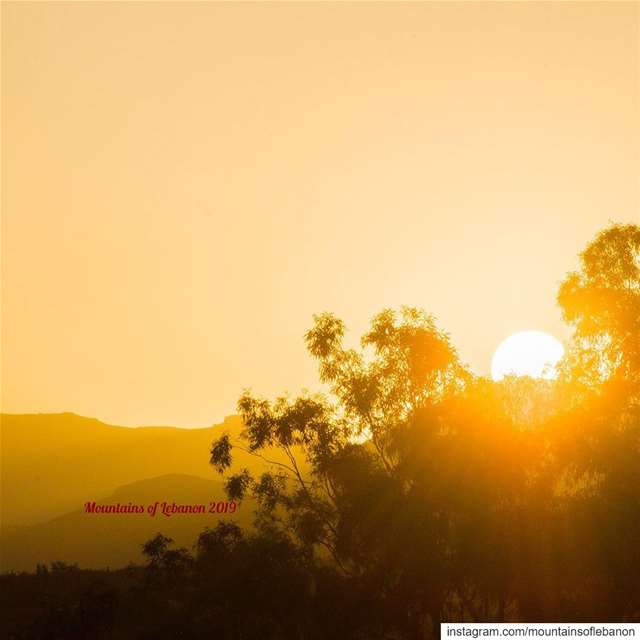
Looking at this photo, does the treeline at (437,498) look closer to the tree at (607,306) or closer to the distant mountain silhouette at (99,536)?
the tree at (607,306)

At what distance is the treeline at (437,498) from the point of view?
19.4 metres

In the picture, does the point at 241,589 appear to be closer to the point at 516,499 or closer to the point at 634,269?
the point at 516,499

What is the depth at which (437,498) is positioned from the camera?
19766mm

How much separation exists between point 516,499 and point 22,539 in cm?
20570

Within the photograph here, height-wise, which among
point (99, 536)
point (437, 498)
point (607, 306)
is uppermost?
point (607, 306)

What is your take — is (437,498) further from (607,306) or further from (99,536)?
(99,536)

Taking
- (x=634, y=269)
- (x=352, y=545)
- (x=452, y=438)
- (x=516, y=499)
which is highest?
(x=634, y=269)

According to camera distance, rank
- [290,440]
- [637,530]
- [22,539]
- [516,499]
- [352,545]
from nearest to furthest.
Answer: [637,530], [516,499], [352,545], [290,440], [22,539]

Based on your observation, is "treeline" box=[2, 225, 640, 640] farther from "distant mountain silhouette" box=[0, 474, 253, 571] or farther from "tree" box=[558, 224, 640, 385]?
"distant mountain silhouette" box=[0, 474, 253, 571]

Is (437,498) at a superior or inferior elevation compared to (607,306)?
inferior

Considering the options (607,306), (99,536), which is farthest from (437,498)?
(99,536)

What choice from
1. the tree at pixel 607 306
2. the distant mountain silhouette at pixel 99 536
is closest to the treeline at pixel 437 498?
the tree at pixel 607 306

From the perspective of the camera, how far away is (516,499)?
19.7 meters

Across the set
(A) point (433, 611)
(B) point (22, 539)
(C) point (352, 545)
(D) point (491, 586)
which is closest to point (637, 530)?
(D) point (491, 586)
